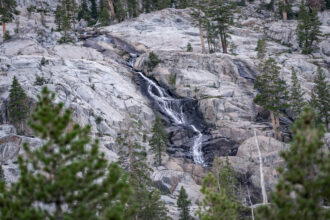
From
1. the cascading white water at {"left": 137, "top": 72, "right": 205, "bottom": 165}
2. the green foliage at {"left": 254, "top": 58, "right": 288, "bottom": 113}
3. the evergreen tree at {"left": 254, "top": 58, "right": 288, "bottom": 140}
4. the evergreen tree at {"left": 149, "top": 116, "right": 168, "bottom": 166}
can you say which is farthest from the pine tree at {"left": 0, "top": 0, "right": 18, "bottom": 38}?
the evergreen tree at {"left": 254, "top": 58, "right": 288, "bottom": 140}

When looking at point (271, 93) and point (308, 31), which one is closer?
point (271, 93)

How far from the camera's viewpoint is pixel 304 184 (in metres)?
10.9

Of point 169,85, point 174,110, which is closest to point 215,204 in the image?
point 174,110

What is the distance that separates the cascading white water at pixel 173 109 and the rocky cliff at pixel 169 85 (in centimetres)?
80

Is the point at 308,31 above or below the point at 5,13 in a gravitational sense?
below

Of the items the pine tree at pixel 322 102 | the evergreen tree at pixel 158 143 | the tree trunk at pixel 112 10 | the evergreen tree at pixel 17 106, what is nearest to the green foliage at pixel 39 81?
the evergreen tree at pixel 17 106

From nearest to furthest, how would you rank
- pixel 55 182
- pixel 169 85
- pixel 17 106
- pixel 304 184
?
pixel 55 182 → pixel 304 184 → pixel 17 106 → pixel 169 85

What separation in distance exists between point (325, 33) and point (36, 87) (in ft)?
173

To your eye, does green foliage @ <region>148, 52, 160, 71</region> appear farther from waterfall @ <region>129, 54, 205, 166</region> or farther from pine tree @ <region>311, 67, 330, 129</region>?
pine tree @ <region>311, 67, 330, 129</region>

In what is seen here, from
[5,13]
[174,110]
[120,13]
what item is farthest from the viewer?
[120,13]

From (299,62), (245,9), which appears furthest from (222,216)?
(245,9)

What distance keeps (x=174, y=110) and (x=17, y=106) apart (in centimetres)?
2126

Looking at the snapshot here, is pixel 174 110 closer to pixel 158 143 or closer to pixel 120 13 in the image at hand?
pixel 158 143

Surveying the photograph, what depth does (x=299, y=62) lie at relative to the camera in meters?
50.3
